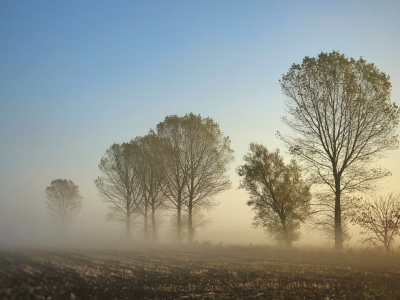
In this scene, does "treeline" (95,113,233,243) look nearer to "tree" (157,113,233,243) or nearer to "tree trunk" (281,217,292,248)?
"tree" (157,113,233,243)

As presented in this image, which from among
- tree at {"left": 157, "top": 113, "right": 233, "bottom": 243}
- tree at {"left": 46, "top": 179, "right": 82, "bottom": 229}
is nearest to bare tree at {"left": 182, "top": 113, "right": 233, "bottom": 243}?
tree at {"left": 157, "top": 113, "right": 233, "bottom": 243}

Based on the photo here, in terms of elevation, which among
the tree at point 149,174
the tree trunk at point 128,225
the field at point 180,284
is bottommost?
the tree trunk at point 128,225

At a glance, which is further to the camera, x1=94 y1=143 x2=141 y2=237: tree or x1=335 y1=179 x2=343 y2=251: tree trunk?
x1=94 y1=143 x2=141 y2=237: tree

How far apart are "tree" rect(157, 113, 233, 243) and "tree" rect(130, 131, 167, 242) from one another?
3097mm

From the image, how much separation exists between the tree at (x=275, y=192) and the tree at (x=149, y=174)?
45.1 ft

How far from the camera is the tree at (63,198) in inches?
2721

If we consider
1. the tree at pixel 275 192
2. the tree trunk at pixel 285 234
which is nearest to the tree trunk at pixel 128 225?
the tree at pixel 275 192

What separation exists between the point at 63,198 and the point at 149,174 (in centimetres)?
3649

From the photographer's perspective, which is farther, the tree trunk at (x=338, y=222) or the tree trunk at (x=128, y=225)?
the tree trunk at (x=128, y=225)

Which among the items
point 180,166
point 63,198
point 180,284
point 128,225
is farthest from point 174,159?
point 63,198

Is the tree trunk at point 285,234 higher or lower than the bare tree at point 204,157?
lower

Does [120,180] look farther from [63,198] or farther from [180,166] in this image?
[63,198]

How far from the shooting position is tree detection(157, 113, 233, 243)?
121 ft

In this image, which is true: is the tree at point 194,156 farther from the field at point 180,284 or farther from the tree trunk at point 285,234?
the field at point 180,284
